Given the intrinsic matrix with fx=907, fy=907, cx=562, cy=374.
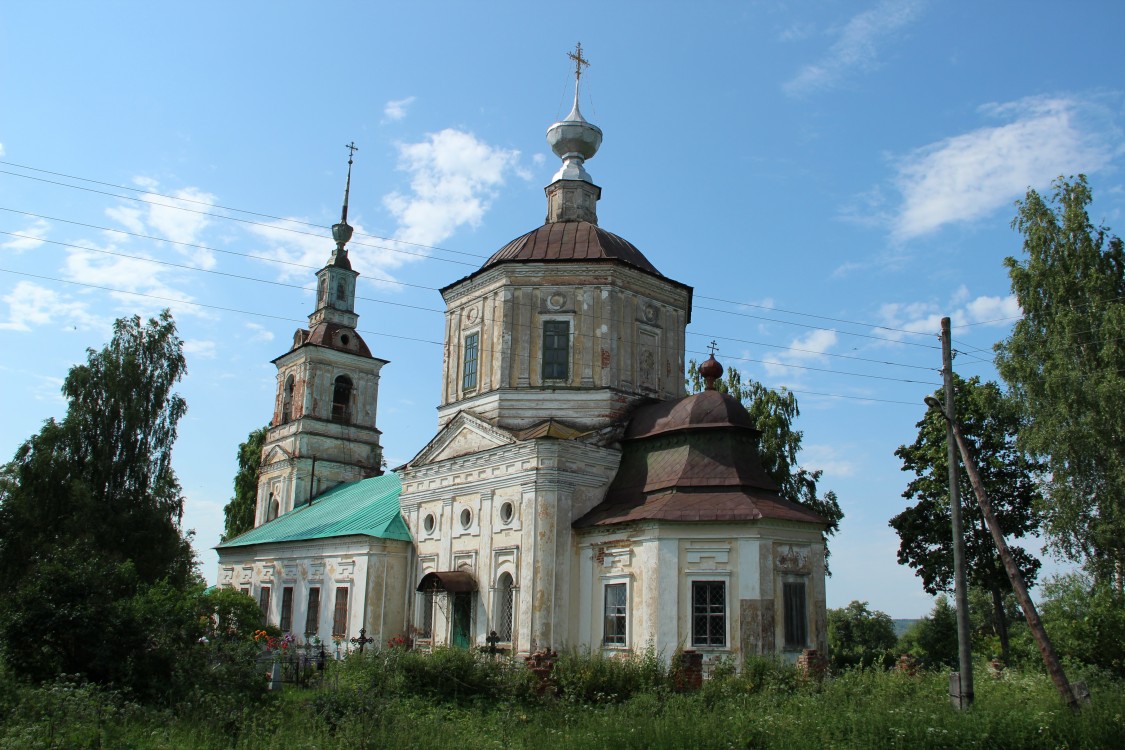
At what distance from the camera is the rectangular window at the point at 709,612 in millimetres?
16688

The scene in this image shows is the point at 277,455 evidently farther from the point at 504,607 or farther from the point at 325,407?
the point at 504,607

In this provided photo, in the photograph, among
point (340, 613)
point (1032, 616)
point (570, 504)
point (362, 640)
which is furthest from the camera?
point (340, 613)

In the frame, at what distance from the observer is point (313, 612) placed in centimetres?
2478

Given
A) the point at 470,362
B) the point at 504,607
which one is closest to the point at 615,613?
the point at 504,607

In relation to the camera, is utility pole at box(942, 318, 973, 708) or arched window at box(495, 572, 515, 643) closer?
utility pole at box(942, 318, 973, 708)

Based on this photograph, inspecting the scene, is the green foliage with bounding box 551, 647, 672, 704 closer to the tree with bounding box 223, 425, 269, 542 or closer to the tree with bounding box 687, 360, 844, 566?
the tree with bounding box 687, 360, 844, 566

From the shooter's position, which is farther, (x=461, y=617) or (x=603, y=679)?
(x=461, y=617)

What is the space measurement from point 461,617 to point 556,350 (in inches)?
258

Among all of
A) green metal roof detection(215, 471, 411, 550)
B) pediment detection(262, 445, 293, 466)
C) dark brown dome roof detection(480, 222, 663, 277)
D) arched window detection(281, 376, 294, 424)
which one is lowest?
green metal roof detection(215, 471, 411, 550)

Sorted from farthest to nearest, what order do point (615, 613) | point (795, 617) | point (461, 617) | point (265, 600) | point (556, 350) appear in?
point (265, 600), point (556, 350), point (461, 617), point (615, 613), point (795, 617)

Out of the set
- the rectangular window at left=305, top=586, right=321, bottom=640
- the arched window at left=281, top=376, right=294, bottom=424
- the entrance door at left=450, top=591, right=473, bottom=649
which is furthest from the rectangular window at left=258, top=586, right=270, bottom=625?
the arched window at left=281, top=376, right=294, bottom=424

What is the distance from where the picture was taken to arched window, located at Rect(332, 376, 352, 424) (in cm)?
3497

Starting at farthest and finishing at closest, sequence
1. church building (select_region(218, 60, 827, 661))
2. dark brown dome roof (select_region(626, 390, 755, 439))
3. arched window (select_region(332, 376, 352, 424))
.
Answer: arched window (select_region(332, 376, 352, 424)), dark brown dome roof (select_region(626, 390, 755, 439)), church building (select_region(218, 60, 827, 661))

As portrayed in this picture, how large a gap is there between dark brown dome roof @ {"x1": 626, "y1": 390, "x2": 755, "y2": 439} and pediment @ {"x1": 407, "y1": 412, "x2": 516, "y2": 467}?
10.1ft
